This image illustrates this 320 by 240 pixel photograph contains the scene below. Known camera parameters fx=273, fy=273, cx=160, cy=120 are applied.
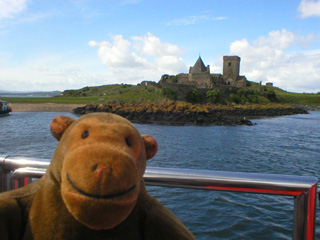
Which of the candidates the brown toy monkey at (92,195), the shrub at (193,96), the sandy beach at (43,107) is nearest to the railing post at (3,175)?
the brown toy monkey at (92,195)

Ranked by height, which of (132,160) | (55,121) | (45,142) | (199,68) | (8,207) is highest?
(199,68)

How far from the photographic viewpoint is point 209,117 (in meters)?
37.3

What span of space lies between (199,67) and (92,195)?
221 feet

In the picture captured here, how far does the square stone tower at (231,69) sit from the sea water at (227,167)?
151ft

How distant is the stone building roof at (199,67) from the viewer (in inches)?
2598

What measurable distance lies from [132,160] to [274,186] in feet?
2.78

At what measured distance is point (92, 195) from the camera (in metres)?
1.02

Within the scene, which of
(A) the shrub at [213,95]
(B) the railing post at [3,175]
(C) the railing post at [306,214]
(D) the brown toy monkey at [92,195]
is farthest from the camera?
(A) the shrub at [213,95]

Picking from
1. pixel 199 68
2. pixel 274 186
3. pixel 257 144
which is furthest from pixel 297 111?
pixel 274 186

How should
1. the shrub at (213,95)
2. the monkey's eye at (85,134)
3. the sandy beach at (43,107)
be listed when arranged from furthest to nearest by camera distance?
1. the shrub at (213,95)
2. the sandy beach at (43,107)
3. the monkey's eye at (85,134)

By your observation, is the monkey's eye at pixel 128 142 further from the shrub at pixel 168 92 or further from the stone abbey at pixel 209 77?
the stone abbey at pixel 209 77

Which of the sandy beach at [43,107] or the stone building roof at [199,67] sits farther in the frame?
the stone building roof at [199,67]

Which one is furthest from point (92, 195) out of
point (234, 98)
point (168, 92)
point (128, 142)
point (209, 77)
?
point (209, 77)

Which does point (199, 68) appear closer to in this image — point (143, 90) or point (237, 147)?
point (143, 90)
